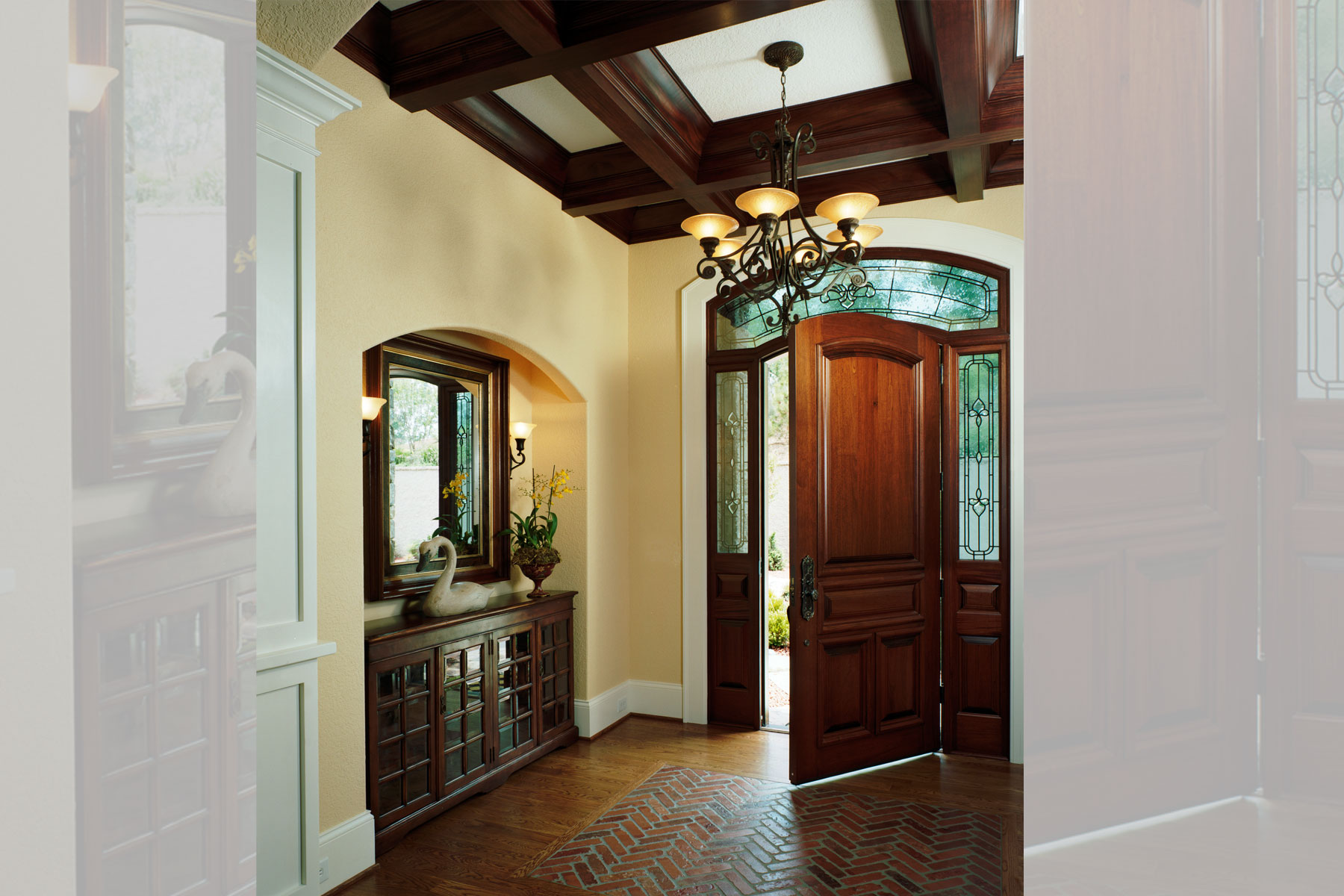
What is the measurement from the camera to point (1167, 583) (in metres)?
0.34

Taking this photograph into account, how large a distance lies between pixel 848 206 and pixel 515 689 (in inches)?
99.7

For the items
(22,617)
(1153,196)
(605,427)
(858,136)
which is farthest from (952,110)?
(22,617)

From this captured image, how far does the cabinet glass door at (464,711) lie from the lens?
2.93 metres

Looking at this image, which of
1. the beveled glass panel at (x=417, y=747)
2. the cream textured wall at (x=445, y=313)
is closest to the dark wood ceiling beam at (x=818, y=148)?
the cream textured wall at (x=445, y=313)

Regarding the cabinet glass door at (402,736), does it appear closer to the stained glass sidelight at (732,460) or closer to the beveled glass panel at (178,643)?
the stained glass sidelight at (732,460)

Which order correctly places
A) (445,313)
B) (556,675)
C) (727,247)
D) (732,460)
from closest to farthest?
(445,313) < (727,247) < (556,675) < (732,460)

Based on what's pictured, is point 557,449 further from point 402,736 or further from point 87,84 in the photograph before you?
point 87,84

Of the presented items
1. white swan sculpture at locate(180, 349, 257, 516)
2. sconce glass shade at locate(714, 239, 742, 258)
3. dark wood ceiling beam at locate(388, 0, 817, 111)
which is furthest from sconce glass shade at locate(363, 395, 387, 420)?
white swan sculpture at locate(180, 349, 257, 516)

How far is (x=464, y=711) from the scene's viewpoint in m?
3.03

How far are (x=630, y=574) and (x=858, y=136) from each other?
2.68 meters

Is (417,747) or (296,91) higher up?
(296,91)

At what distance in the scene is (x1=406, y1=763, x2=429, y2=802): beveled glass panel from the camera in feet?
8.96

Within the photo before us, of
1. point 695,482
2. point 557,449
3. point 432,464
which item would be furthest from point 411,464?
point 695,482

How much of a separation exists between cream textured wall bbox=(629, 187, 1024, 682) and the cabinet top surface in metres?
0.65
